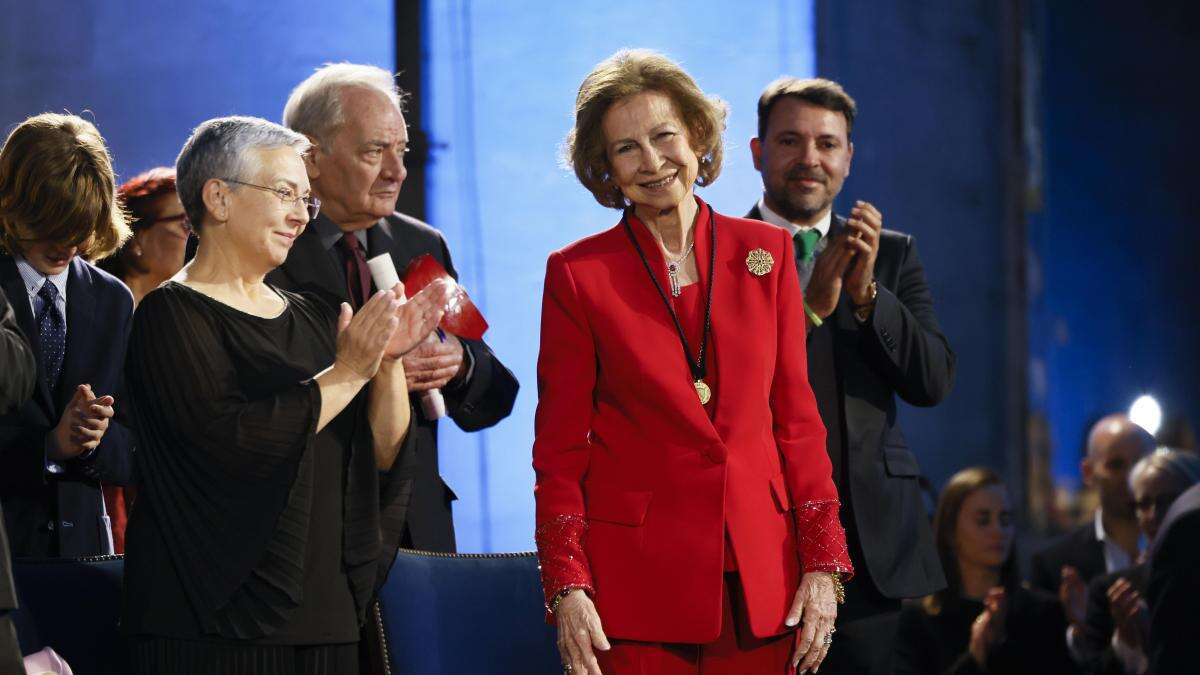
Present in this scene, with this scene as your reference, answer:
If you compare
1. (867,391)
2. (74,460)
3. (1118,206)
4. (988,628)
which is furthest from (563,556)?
A: (1118,206)

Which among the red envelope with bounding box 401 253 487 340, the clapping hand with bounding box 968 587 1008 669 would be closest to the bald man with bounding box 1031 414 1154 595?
the clapping hand with bounding box 968 587 1008 669

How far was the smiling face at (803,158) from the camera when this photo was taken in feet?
10.8

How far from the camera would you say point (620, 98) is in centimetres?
243

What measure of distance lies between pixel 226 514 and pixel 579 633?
1.80ft

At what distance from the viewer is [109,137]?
156 inches

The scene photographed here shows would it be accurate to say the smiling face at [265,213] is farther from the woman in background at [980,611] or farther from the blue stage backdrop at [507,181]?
the woman in background at [980,611]

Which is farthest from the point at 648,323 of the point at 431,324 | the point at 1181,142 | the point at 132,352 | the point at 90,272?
the point at 1181,142

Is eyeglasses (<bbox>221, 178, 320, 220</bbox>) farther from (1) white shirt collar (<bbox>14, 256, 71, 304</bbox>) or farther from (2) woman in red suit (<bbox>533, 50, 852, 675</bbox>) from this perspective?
(1) white shirt collar (<bbox>14, 256, 71, 304</bbox>)

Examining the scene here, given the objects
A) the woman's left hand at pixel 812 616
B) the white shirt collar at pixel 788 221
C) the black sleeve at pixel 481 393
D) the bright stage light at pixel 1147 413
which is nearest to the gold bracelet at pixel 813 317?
the white shirt collar at pixel 788 221

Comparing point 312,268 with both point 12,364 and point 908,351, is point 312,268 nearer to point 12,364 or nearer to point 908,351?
point 12,364

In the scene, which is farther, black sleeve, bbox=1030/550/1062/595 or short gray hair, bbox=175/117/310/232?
black sleeve, bbox=1030/550/1062/595

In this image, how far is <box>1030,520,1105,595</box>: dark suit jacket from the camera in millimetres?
5004

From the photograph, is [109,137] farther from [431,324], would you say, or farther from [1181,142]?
[1181,142]

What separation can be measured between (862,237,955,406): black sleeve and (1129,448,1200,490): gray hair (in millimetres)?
1842
